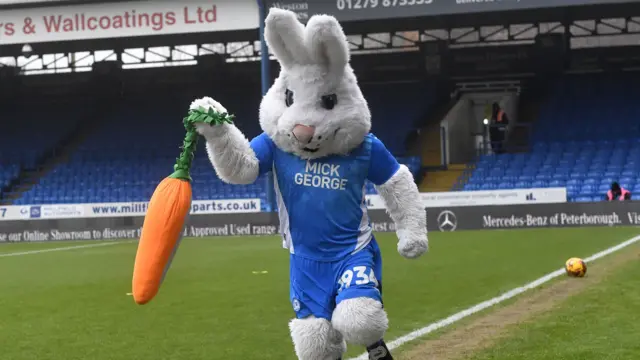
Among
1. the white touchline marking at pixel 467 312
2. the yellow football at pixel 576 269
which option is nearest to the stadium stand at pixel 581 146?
the white touchline marking at pixel 467 312

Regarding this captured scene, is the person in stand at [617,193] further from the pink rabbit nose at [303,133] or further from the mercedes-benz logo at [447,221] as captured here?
the pink rabbit nose at [303,133]

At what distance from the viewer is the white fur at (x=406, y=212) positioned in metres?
5.05

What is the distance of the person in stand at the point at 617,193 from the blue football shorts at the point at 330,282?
66.9 feet

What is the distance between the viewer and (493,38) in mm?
35969

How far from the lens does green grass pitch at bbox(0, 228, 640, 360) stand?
7.45 m

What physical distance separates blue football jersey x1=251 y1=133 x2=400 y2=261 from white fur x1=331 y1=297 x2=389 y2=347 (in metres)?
0.34

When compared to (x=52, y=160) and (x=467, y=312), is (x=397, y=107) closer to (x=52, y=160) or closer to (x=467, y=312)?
(x=52, y=160)

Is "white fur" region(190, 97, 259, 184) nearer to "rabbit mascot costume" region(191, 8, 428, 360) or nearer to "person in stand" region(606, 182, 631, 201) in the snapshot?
"rabbit mascot costume" region(191, 8, 428, 360)

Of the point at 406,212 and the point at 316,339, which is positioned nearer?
the point at 316,339

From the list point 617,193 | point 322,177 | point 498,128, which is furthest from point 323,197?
point 498,128

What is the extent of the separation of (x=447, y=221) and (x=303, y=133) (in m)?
20.1

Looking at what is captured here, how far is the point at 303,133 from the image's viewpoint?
471cm

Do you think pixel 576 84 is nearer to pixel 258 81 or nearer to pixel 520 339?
pixel 258 81

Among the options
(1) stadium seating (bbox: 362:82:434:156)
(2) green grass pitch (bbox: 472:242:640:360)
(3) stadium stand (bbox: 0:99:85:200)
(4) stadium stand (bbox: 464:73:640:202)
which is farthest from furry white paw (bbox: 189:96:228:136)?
(3) stadium stand (bbox: 0:99:85:200)
